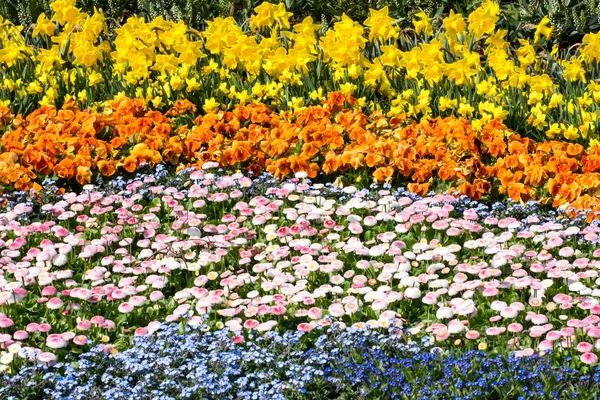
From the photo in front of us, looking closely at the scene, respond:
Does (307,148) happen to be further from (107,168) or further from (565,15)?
(565,15)

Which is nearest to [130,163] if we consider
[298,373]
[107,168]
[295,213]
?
[107,168]

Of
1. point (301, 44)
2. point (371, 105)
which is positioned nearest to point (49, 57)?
point (301, 44)

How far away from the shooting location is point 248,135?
5594 mm

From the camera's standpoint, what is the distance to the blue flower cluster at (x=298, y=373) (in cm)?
335

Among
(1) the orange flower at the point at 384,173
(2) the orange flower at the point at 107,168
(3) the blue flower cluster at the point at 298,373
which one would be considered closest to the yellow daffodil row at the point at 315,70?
(1) the orange flower at the point at 384,173

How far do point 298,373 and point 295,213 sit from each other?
148 cm

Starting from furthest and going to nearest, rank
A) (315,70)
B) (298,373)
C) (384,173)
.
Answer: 1. (315,70)
2. (384,173)
3. (298,373)

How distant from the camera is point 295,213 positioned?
4820 millimetres

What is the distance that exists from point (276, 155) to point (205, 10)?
9.22ft

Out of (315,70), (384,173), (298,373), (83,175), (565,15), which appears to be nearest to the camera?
(298,373)

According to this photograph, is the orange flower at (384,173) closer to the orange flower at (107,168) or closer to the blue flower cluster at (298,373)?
the orange flower at (107,168)

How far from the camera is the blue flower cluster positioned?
335 cm

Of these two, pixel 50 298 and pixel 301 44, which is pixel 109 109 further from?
pixel 50 298

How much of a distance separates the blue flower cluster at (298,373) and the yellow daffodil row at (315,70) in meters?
2.17
